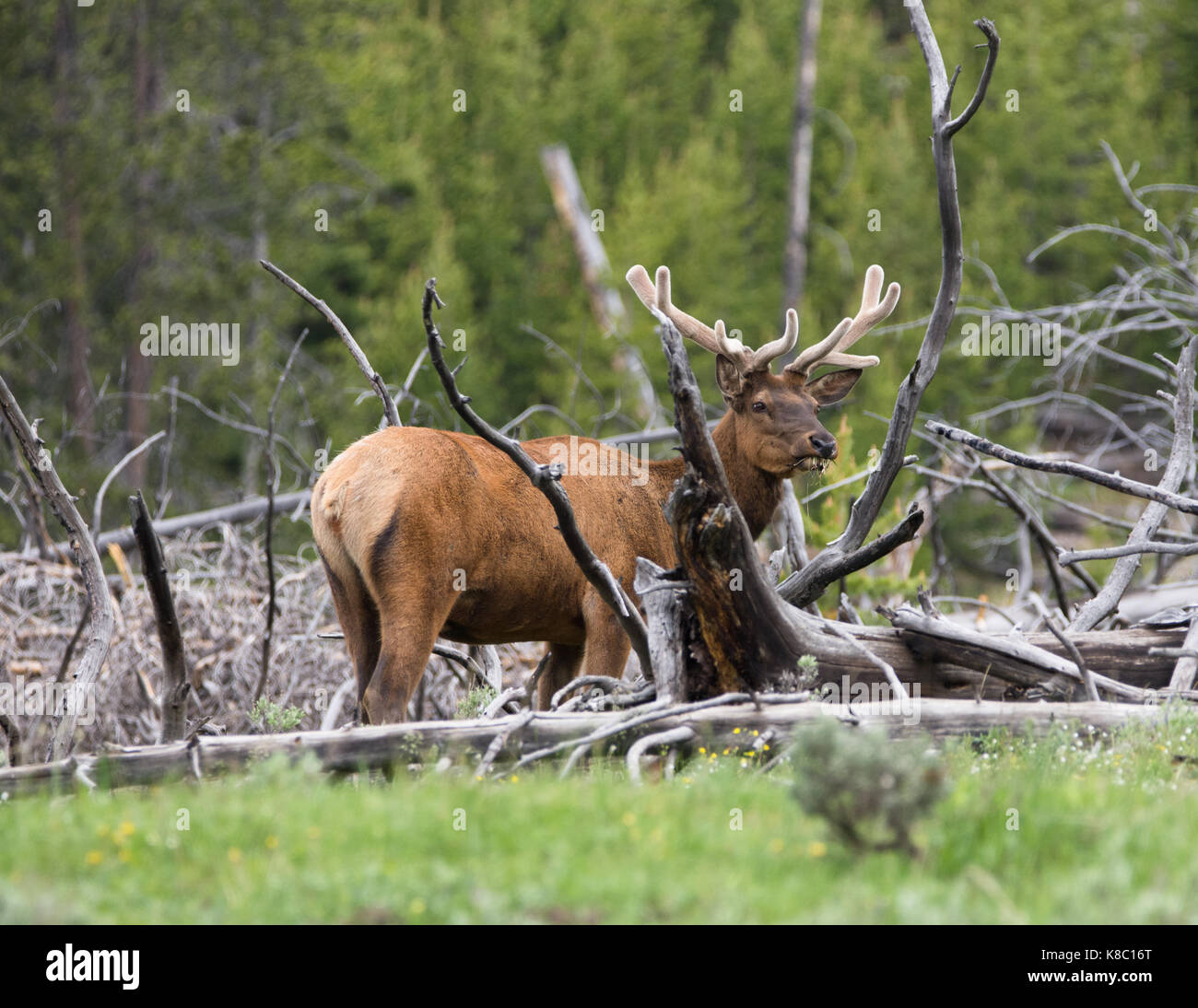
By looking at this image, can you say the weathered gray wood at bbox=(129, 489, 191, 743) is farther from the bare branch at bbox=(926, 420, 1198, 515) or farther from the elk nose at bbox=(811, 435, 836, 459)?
the bare branch at bbox=(926, 420, 1198, 515)

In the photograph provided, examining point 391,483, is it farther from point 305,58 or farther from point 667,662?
point 305,58

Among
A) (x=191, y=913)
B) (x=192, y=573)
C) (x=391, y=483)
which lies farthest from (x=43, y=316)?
(x=191, y=913)

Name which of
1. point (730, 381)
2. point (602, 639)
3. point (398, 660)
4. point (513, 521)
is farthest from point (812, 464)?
point (398, 660)

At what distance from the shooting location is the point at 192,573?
11.5 metres

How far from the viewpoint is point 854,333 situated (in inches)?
344

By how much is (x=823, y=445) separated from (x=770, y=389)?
22.4 inches

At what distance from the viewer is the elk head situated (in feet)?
26.9

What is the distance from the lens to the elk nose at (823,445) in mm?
8086

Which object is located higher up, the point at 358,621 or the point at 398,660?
the point at 358,621

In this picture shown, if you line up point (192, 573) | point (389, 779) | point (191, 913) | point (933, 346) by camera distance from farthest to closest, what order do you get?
point (192, 573)
point (933, 346)
point (389, 779)
point (191, 913)

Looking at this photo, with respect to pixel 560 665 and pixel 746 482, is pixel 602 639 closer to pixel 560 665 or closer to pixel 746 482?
pixel 560 665

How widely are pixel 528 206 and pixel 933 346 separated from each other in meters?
26.7

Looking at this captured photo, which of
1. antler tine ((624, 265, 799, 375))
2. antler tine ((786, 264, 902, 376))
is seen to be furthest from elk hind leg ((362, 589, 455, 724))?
antler tine ((786, 264, 902, 376))

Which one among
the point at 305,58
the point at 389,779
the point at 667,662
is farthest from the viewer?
the point at 305,58
